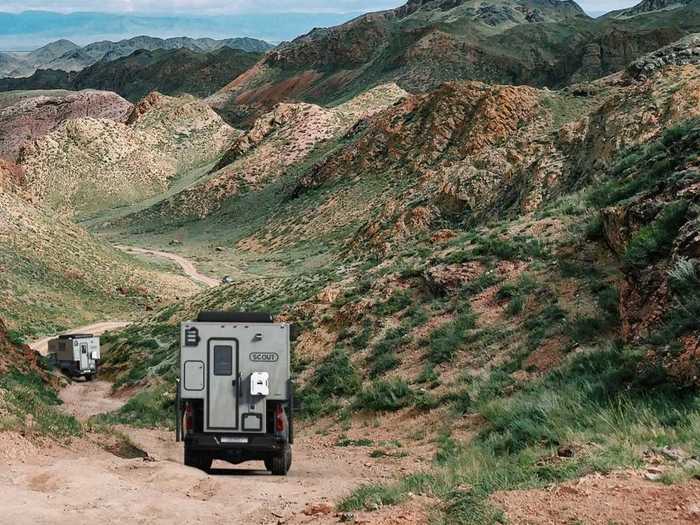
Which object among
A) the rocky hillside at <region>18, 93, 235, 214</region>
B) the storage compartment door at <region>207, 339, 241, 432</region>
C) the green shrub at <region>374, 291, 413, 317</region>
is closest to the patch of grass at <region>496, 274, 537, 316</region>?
the green shrub at <region>374, 291, 413, 317</region>

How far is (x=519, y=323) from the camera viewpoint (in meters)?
19.2

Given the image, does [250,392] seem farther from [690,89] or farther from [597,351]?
[690,89]

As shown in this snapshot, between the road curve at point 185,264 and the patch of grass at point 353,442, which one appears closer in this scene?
the patch of grass at point 353,442

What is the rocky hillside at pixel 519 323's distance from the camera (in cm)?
1002

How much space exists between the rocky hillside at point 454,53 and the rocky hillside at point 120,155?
22429 mm

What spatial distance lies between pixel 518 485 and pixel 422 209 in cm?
3780

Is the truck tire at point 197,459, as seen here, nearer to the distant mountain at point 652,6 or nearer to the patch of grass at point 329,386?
the patch of grass at point 329,386

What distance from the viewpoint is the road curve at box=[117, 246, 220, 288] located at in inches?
2338

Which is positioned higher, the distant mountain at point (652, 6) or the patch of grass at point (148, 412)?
the distant mountain at point (652, 6)

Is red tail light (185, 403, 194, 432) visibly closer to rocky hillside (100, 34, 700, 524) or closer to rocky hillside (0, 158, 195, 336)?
rocky hillside (100, 34, 700, 524)

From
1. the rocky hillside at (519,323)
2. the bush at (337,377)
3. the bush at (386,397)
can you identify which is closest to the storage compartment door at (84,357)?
the rocky hillside at (519,323)

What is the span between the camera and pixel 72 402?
27734 millimetres

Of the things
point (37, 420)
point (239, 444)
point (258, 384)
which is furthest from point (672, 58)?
point (37, 420)

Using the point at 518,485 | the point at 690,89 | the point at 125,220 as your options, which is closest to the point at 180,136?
the point at 125,220
